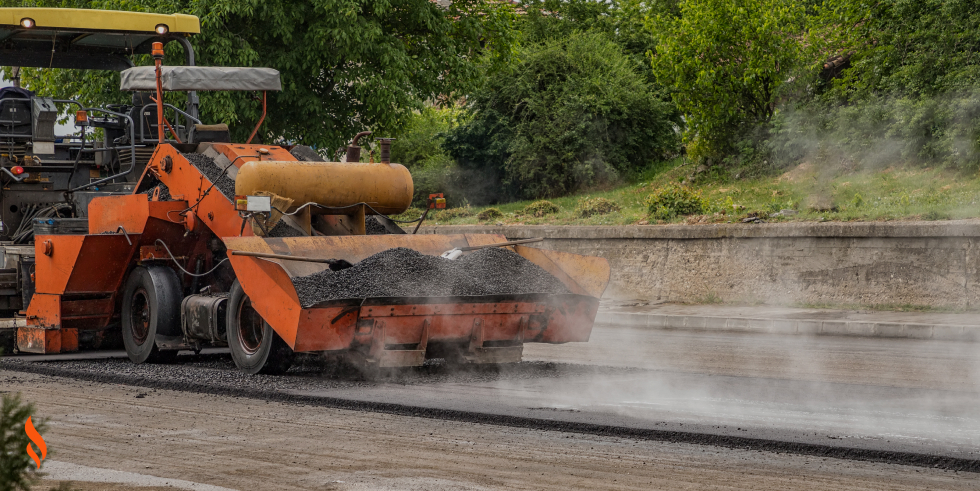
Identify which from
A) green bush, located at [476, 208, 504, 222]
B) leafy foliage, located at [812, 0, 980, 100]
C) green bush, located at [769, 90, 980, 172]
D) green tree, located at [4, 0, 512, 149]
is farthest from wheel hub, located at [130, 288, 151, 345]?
green bush, located at [476, 208, 504, 222]

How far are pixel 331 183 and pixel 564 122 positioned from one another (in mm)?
17171

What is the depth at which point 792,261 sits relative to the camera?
54.6ft

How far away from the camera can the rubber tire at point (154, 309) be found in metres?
10.4

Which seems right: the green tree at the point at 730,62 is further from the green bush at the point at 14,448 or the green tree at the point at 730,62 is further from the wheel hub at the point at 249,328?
the green bush at the point at 14,448

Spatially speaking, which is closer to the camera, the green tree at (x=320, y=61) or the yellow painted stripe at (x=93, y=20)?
the yellow painted stripe at (x=93, y=20)

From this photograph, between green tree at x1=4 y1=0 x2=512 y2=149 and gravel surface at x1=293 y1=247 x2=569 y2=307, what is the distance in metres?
11.1

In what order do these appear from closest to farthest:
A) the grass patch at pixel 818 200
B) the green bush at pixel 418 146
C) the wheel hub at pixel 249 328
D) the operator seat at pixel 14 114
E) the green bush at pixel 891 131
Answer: the wheel hub at pixel 249 328 < the operator seat at pixel 14 114 < the grass patch at pixel 818 200 < the green bush at pixel 891 131 < the green bush at pixel 418 146

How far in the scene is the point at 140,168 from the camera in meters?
12.0

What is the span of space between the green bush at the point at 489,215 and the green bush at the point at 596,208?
2.31 meters

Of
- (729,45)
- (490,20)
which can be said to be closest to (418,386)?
(729,45)

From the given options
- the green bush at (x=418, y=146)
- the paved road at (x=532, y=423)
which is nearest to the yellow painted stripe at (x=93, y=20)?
the paved road at (x=532, y=423)

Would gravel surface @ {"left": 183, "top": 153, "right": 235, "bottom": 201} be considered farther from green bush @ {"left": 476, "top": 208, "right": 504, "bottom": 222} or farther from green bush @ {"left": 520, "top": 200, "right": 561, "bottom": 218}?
green bush @ {"left": 476, "top": 208, "right": 504, "bottom": 222}

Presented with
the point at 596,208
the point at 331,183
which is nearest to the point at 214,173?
the point at 331,183

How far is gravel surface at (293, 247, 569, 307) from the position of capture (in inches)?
337
